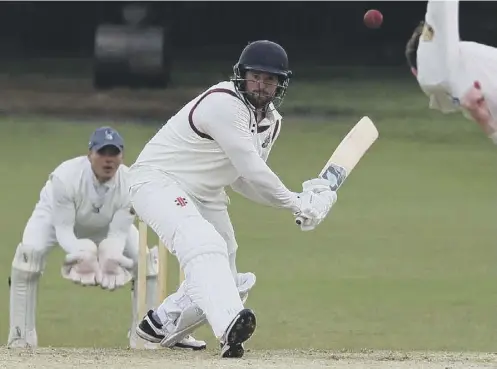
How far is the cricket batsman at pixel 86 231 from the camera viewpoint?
7.38 metres

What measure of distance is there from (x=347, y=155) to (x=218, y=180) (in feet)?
2.19

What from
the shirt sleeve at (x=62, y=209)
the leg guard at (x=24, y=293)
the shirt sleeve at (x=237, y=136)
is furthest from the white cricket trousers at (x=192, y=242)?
the leg guard at (x=24, y=293)

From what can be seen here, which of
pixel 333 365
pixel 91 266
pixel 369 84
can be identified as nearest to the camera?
pixel 333 365

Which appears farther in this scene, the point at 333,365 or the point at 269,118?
the point at 269,118

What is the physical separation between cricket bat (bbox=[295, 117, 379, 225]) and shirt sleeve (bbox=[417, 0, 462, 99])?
4.88 ft

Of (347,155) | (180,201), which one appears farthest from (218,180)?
(347,155)

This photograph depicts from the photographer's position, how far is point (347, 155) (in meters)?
6.29

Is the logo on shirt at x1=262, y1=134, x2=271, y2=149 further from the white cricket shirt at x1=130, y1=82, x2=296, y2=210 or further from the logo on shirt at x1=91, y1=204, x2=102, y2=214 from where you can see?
the logo on shirt at x1=91, y1=204, x2=102, y2=214

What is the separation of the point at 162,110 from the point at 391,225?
22.5ft

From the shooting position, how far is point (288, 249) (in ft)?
34.4

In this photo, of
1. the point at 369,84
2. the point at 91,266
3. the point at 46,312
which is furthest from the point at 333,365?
the point at 369,84

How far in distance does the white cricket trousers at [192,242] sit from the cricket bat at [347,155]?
25.8 inches

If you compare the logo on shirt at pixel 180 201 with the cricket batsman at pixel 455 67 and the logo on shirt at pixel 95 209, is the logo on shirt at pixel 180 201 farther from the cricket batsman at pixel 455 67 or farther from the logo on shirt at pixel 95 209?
the logo on shirt at pixel 95 209

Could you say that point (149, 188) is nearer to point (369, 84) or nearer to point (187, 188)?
point (187, 188)
